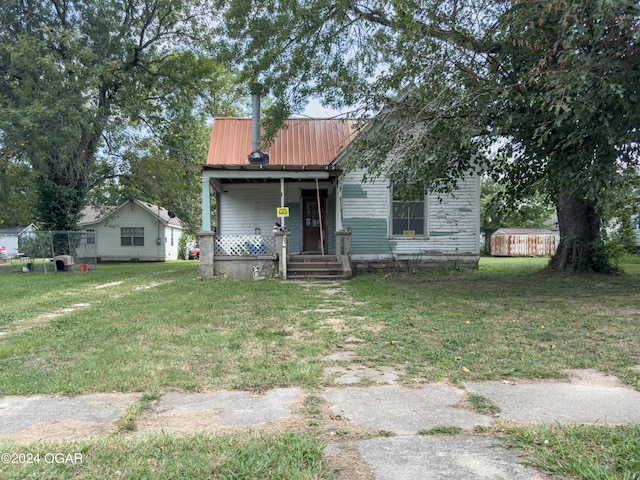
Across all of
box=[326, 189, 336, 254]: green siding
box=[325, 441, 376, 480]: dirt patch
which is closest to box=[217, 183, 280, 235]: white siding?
box=[326, 189, 336, 254]: green siding

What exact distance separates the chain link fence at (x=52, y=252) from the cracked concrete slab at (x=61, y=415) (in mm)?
14804

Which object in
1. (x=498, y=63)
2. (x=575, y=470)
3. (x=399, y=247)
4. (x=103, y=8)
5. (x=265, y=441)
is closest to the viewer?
(x=575, y=470)

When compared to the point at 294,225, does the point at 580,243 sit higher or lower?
lower

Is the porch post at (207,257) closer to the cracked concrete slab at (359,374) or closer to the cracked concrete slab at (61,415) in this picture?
the cracked concrete slab at (359,374)

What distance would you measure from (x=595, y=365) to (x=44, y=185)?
20568mm

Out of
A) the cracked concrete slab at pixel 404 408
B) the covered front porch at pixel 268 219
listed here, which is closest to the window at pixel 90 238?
the covered front porch at pixel 268 219

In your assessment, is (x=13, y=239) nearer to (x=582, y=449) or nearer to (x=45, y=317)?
(x=45, y=317)

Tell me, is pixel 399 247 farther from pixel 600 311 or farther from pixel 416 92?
pixel 600 311

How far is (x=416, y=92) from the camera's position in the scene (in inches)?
354

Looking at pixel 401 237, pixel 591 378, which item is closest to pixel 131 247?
pixel 401 237

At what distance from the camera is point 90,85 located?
16.6m

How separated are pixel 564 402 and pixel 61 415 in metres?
3.55

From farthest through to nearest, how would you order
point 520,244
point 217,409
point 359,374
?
point 520,244 < point 359,374 < point 217,409

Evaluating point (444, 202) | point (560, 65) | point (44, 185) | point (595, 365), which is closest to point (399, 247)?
point (444, 202)
